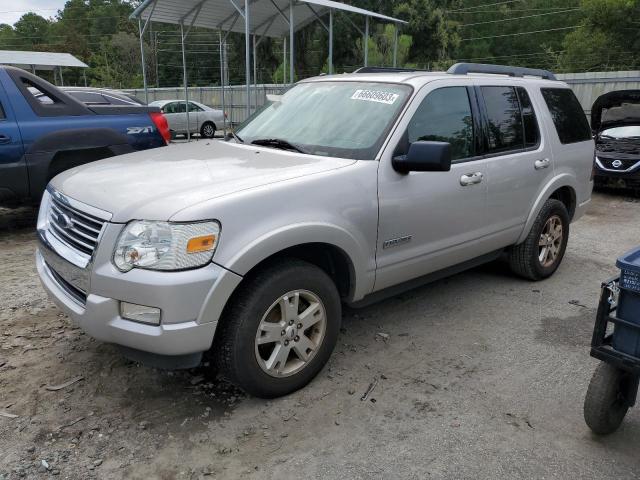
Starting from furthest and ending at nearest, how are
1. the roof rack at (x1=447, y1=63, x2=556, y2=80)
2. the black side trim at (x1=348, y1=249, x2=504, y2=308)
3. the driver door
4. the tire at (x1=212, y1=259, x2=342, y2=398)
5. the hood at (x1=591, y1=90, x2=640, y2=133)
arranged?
1. the hood at (x1=591, y1=90, x2=640, y2=133)
2. the roof rack at (x1=447, y1=63, x2=556, y2=80)
3. the black side trim at (x1=348, y1=249, x2=504, y2=308)
4. the driver door
5. the tire at (x1=212, y1=259, x2=342, y2=398)

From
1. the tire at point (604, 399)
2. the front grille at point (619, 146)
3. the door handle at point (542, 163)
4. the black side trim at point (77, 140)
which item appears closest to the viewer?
the tire at point (604, 399)

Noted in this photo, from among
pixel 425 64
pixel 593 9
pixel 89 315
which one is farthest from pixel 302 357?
pixel 593 9

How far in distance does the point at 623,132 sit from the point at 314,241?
9.69 meters

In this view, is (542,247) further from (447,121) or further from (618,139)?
(618,139)

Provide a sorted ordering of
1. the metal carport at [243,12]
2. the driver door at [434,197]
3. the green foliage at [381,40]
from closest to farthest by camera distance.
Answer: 1. the driver door at [434,197]
2. the metal carport at [243,12]
3. the green foliage at [381,40]

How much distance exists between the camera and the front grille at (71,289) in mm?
2889

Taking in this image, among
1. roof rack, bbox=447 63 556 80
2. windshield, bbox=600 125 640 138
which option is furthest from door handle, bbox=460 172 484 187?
windshield, bbox=600 125 640 138

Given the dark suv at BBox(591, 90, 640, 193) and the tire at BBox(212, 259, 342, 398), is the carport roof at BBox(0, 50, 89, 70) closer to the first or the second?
the dark suv at BBox(591, 90, 640, 193)

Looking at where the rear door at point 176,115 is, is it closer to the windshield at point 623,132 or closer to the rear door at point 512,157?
the windshield at point 623,132

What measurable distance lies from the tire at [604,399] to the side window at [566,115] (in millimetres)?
2894

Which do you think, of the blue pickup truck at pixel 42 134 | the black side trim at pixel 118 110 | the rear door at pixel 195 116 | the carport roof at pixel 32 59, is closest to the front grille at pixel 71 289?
the blue pickup truck at pixel 42 134

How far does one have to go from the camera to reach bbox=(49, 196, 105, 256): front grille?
283cm

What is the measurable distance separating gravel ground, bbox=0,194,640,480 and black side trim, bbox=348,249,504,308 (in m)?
0.35

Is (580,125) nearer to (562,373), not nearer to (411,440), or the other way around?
(562,373)
